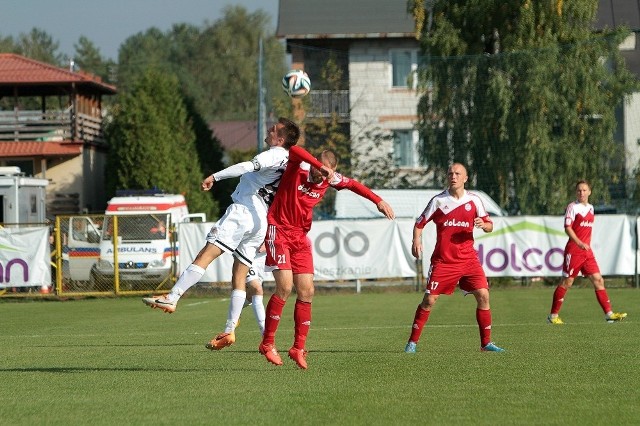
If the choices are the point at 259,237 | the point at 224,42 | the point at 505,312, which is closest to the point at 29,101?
the point at 224,42

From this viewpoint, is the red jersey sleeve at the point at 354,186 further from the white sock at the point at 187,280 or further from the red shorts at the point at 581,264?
the red shorts at the point at 581,264

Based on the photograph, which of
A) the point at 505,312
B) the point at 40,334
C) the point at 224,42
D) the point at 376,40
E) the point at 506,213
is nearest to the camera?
the point at 40,334

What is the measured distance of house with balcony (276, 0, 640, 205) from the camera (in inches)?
1568

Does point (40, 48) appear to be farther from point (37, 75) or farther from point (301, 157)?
point (301, 157)

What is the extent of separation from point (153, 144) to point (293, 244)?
124ft

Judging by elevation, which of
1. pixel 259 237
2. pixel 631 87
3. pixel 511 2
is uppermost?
pixel 511 2

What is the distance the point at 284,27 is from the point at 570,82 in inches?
701

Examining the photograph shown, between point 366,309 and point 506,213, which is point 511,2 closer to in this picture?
point 506,213

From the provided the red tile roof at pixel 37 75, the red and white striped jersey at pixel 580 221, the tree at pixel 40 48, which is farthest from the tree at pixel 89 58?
Result: the red and white striped jersey at pixel 580 221

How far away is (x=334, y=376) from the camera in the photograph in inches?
387

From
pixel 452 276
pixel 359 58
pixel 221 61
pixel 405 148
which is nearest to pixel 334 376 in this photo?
pixel 452 276

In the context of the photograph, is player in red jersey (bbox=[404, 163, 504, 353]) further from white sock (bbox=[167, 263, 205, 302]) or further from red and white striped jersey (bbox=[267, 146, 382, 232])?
white sock (bbox=[167, 263, 205, 302])

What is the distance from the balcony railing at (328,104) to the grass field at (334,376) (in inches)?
952

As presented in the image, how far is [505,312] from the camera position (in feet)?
66.4
